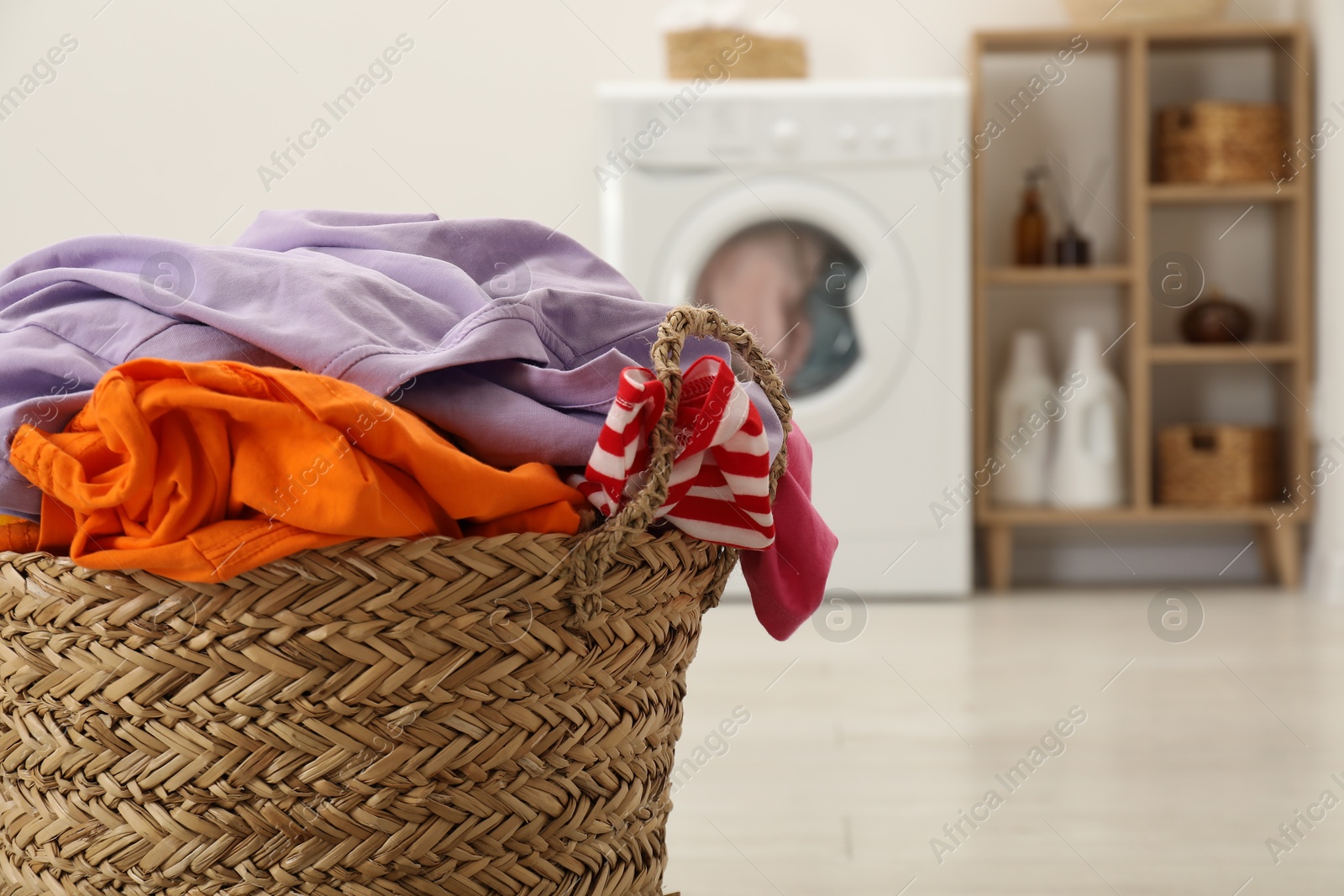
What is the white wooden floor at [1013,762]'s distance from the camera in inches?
36.5

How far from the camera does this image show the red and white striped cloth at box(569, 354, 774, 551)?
1.84 feet

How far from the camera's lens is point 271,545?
0.52m

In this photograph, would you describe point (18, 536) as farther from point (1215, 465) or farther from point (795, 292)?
point (1215, 465)

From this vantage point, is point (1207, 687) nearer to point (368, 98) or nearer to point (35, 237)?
point (368, 98)

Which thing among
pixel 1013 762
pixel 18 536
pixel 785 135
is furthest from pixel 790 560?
pixel 785 135

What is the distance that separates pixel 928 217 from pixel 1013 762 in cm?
122

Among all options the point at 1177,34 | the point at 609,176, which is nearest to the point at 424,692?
the point at 609,176

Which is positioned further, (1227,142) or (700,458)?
(1227,142)

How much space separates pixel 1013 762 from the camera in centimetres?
119

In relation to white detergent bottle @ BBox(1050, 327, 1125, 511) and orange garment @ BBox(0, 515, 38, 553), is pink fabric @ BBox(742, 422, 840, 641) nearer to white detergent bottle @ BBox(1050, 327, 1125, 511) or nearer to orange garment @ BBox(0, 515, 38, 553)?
orange garment @ BBox(0, 515, 38, 553)

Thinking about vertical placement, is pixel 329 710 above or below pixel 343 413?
below

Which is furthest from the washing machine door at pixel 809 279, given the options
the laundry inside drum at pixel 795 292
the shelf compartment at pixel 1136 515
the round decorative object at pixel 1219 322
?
the round decorative object at pixel 1219 322

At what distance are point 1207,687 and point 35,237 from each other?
8.05 feet

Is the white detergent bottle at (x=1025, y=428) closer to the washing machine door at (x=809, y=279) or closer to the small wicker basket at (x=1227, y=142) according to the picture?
the washing machine door at (x=809, y=279)
